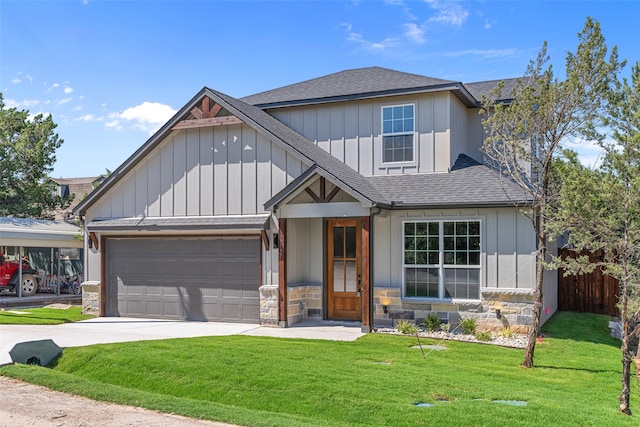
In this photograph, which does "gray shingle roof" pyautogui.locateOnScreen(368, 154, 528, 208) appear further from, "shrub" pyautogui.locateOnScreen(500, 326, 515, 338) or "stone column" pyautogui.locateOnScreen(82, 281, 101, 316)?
"stone column" pyautogui.locateOnScreen(82, 281, 101, 316)

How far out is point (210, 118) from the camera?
48.9 ft

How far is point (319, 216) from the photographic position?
13.5 m

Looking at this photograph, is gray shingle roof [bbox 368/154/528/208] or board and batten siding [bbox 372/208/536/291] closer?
board and batten siding [bbox 372/208/536/291]

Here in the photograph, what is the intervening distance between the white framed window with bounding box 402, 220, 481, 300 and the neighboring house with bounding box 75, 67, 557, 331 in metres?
0.03

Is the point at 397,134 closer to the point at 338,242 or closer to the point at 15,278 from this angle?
the point at 338,242

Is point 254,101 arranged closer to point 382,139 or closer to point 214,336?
point 382,139

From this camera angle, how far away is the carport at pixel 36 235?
66.1 ft

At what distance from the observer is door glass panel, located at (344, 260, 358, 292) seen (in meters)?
14.4

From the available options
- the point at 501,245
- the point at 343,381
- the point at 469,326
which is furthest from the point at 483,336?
the point at 343,381

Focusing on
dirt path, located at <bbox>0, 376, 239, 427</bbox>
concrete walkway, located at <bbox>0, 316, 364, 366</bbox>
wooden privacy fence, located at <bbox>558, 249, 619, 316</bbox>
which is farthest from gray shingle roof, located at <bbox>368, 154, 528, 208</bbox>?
dirt path, located at <bbox>0, 376, 239, 427</bbox>

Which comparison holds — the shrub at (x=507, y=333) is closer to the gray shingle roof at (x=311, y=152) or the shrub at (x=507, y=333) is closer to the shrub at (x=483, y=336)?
the shrub at (x=483, y=336)

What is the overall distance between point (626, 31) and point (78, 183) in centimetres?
3395

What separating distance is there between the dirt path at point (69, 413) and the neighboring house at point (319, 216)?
6.35 metres

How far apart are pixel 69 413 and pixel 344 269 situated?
815 cm
